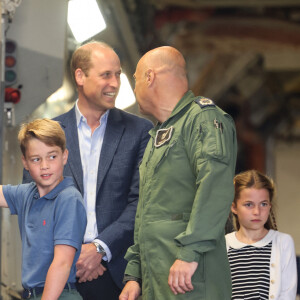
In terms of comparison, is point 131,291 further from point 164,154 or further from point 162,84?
point 162,84

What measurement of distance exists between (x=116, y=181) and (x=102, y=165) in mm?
76

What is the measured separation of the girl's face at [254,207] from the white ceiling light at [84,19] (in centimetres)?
171

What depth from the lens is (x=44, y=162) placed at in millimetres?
2375

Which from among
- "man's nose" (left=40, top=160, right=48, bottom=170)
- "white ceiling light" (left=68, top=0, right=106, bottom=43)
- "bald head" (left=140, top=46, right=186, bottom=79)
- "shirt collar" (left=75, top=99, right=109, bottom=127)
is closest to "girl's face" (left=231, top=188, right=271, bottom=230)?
"shirt collar" (left=75, top=99, right=109, bottom=127)

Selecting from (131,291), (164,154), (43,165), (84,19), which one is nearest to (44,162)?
(43,165)

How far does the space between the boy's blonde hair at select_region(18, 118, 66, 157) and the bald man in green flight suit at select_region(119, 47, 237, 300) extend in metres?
0.30

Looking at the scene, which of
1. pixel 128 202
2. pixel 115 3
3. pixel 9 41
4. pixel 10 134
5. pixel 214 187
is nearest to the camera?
pixel 214 187

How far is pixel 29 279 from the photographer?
7.63 ft

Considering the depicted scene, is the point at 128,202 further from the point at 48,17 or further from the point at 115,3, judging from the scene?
the point at 115,3

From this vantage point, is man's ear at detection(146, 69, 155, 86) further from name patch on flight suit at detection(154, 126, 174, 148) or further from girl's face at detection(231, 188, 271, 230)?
girl's face at detection(231, 188, 271, 230)

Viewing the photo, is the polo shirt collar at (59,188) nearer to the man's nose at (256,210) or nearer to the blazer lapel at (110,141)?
the blazer lapel at (110,141)

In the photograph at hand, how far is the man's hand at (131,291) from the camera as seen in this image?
249 cm

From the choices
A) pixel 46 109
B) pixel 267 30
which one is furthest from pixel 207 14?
pixel 46 109

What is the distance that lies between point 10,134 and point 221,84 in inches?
305
